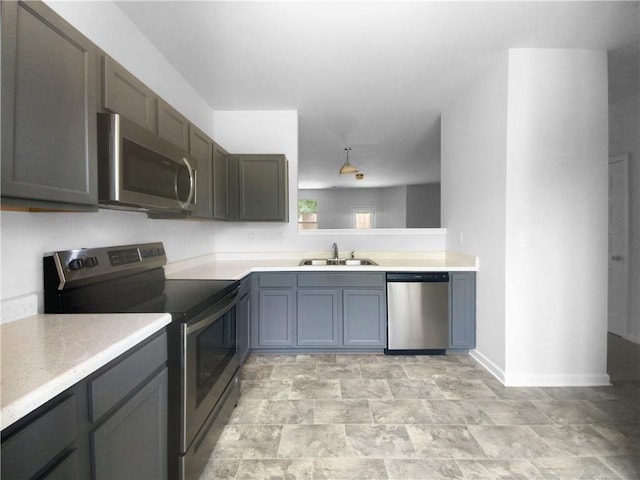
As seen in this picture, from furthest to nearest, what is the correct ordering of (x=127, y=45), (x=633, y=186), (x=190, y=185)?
(x=633, y=186)
(x=127, y=45)
(x=190, y=185)

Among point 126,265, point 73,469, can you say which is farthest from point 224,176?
point 73,469

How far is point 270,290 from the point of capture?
2.87 metres

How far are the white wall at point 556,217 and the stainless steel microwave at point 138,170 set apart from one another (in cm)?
236

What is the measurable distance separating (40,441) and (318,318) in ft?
7.63

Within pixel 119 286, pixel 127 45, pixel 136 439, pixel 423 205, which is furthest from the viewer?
pixel 423 205

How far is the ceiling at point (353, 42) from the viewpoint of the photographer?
1829 millimetres

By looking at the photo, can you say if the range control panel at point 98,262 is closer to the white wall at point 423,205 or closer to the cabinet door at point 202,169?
the cabinet door at point 202,169

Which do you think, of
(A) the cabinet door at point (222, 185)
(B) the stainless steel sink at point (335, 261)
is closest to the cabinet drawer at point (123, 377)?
(A) the cabinet door at point (222, 185)

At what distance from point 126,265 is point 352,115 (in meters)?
2.96

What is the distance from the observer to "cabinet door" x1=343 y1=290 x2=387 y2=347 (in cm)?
287

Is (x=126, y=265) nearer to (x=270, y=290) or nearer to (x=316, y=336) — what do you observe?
(x=270, y=290)

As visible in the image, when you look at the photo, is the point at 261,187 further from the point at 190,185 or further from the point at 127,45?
the point at 127,45

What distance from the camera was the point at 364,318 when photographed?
288 cm

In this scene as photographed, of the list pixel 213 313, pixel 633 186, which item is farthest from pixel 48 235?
pixel 633 186
